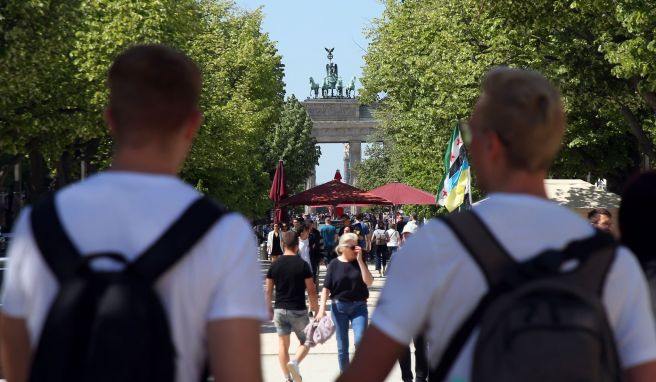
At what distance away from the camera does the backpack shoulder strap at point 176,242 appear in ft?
10.2

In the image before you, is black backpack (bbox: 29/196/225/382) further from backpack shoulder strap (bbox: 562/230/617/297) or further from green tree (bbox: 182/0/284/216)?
green tree (bbox: 182/0/284/216)

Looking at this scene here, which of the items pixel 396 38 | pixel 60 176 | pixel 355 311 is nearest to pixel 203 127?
pixel 60 176

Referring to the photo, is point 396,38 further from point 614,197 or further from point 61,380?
point 61,380

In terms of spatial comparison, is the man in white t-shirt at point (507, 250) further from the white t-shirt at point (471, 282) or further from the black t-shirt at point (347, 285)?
the black t-shirt at point (347, 285)

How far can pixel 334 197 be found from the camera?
3406 cm

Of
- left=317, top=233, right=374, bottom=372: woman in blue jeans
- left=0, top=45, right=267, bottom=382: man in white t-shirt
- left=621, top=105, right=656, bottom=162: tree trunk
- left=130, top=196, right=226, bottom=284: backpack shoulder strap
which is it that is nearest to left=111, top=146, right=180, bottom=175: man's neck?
left=0, top=45, right=267, bottom=382: man in white t-shirt

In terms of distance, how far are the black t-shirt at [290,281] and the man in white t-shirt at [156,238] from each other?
10278mm

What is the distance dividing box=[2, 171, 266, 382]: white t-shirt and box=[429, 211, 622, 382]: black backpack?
496mm

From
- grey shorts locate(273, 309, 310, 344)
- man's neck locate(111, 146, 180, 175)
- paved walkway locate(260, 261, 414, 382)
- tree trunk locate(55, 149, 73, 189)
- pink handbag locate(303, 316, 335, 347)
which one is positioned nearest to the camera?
man's neck locate(111, 146, 180, 175)

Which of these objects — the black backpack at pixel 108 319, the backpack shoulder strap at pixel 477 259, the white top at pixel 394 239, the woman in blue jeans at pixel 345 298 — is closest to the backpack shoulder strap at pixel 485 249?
the backpack shoulder strap at pixel 477 259

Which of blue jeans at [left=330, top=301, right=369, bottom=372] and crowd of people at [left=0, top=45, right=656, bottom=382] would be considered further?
blue jeans at [left=330, top=301, right=369, bottom=372]

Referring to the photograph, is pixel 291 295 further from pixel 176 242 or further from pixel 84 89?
pixel 84 89

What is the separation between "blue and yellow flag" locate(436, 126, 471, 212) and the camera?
64.3 feet

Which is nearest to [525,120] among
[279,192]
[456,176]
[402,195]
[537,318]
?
[537,318]
